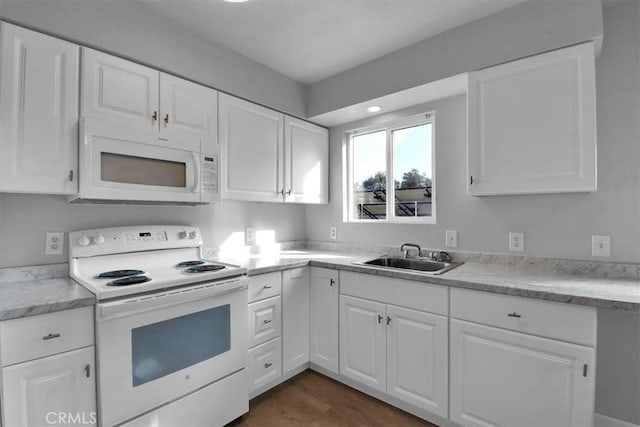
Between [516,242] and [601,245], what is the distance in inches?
16.2

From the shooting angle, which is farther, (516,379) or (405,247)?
(405,247)

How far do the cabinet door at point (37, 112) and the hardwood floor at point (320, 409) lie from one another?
1.72 metres

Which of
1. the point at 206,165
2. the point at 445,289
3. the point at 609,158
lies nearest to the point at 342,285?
the point at 445,289

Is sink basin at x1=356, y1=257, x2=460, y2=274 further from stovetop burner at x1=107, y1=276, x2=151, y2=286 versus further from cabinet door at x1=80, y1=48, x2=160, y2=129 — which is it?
cabinet door at x1=80, y1=48, x2=160, y2=129

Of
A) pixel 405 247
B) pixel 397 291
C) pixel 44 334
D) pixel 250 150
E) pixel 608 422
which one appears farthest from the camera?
pixel 405 247

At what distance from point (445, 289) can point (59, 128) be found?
2.18 metres

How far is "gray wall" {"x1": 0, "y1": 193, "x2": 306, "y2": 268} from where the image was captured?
1565 mm

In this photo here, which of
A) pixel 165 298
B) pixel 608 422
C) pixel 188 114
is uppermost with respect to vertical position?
pixel 188 114

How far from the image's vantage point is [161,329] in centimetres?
148

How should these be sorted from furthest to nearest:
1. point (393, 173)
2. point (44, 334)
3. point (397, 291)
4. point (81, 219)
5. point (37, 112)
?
point (393, 173) < point (397, 291) < point (81, 219) < point (37, 112) < point (44, 334)

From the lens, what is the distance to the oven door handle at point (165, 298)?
1290 millimetres

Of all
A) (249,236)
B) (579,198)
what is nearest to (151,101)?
(249,236)

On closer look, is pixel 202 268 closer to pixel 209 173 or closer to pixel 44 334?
pixel 209 173

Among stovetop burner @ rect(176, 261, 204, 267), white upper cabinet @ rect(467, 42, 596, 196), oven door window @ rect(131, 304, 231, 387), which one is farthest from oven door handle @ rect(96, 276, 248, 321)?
white upper cabinet @ rect(467, 42, 596, 196)
